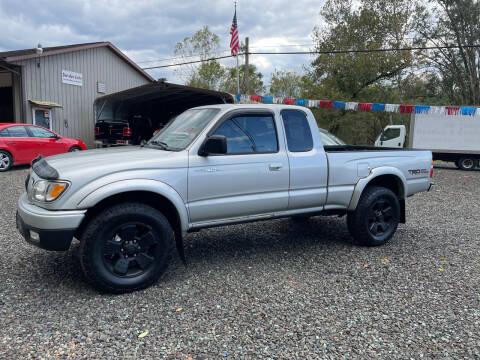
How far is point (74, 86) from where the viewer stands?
733 inches

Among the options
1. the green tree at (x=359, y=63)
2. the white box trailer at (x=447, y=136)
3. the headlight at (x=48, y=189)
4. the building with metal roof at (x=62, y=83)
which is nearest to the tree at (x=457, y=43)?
the green tree at (x=359, y=63)

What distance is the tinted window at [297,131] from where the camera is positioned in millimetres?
4603

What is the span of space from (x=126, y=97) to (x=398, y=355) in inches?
714

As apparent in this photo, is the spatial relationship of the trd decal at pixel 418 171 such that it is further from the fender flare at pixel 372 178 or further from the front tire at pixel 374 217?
the front tire at pixel 374 217

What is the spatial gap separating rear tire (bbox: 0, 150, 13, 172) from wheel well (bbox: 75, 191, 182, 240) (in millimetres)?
9700

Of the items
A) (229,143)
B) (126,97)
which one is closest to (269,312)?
(229,143)

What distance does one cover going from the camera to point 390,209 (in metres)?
5.30

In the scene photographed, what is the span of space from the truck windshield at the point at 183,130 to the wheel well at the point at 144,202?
1.92ft

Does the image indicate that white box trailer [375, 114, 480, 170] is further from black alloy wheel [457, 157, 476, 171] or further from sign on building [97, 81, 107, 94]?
sign on building [97, 81, 107, 94]

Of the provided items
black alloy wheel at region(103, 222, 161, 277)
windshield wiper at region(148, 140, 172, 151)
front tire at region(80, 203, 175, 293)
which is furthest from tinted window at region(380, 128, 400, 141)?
black alloy wheel at region(103, 222, 161, 277)

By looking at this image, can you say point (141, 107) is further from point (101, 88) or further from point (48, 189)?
point (48, 189)

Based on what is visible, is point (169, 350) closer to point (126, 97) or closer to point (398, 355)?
point (398, 355)

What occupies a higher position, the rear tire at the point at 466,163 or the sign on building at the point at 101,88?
the sign on building at the point at 101,88

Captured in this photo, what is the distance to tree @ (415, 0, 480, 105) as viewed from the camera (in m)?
27.9
